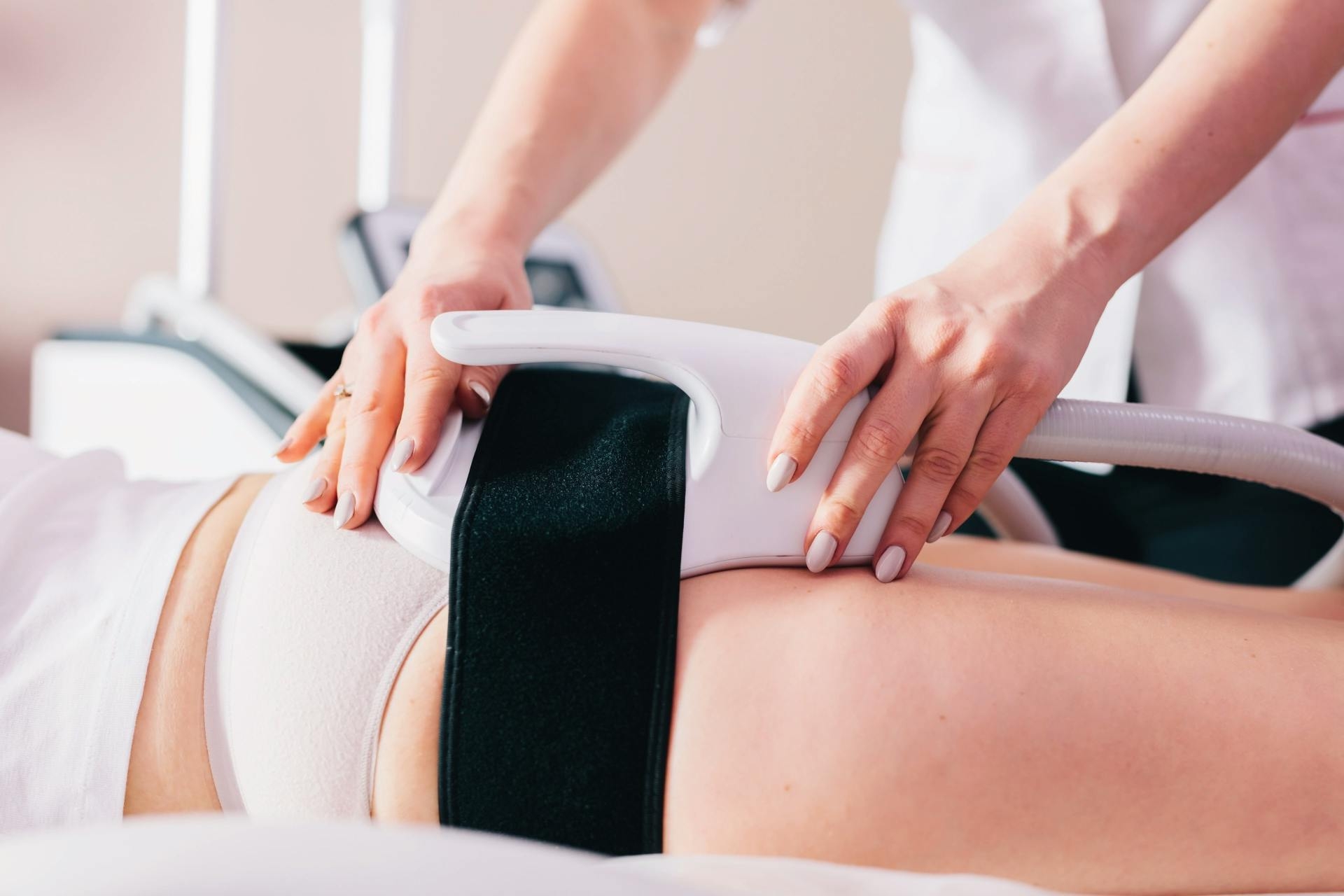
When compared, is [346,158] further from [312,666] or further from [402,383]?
[312,666]

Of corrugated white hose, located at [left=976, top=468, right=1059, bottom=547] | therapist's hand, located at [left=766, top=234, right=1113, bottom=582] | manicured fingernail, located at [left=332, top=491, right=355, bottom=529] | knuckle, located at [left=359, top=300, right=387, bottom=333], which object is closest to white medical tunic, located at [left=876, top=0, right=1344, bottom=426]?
corrugated white hose, located at [left=976, top=468, right=1059, bottom=547]

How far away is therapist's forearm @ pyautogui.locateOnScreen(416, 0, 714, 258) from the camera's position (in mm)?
974

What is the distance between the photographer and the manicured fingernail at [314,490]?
67 cm

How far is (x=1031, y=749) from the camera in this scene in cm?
56

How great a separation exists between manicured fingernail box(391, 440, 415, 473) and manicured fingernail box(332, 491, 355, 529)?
3 cm

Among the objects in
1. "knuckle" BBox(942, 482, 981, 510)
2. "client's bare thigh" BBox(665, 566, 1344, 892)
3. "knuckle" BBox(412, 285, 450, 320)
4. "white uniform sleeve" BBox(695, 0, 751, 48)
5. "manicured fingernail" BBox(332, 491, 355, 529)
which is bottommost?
"client's bare thigh" BBox(665, 566, 1344, 892)

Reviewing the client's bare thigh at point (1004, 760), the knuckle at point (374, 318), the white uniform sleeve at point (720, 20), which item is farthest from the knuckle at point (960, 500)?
the white uniform sleeve at point (720, 20)

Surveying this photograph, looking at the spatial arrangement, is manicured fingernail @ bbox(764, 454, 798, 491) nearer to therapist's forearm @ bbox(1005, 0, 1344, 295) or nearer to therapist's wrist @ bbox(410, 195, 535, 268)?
therapist's forearm @ bbox(1005, 0, 1344, 295)

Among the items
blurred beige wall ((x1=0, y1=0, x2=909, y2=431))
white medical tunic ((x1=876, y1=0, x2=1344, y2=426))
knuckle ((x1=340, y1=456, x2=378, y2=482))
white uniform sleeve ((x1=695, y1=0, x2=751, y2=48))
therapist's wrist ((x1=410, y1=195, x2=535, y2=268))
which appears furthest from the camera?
blurred beige wall ((x1=0, y1=0, x2=909, y2=431))

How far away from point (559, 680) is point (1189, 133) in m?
0.58

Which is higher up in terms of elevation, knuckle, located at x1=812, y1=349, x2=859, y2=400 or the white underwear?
knuckle, located at x1=812, y1=349, x2=859, y2=400

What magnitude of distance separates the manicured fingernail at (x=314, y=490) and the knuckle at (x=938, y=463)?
1.23 ft

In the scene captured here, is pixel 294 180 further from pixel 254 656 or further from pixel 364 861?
pixel 364 861

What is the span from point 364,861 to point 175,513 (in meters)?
0.50
